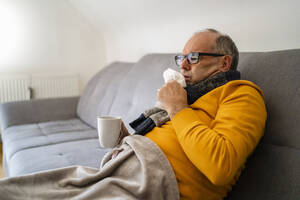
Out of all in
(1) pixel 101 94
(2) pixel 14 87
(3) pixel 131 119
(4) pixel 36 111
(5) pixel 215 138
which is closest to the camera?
(5) pixel 215 138

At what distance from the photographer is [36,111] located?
2.51 meters

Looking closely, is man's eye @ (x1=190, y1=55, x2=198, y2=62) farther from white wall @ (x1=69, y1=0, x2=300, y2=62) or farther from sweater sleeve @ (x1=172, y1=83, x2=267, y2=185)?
white wall @ (x1=69, y1=0, x2=300, y2=62)

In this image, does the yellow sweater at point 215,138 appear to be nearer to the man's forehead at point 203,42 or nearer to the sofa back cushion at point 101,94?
the man's forehead at point 203,42

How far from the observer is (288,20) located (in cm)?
128

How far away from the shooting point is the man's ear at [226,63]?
1.07 meters

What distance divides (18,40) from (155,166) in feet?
9.34

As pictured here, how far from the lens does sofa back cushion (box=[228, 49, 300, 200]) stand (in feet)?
2.77

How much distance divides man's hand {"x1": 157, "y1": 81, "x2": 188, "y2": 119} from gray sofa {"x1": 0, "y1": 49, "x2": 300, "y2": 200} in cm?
30

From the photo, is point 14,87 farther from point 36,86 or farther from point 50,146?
point 50,146

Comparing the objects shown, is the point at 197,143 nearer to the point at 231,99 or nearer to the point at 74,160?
the point at 231,99

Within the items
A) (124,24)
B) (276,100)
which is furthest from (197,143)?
(124,24)

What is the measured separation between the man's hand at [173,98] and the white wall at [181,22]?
25.6 inches

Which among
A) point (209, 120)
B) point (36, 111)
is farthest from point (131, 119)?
point (36, 111)

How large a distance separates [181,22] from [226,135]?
54.3 inches
